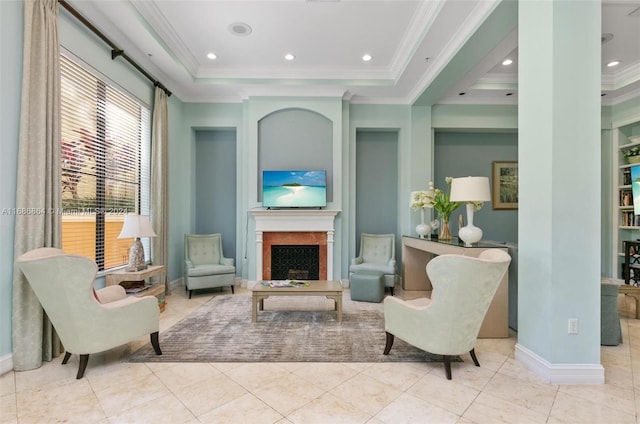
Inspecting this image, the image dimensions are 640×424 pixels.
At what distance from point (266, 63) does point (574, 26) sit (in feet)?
12.0

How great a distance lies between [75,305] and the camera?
7.03ft

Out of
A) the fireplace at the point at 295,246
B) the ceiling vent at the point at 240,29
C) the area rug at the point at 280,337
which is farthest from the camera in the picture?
the fireplace at the point at 295,246

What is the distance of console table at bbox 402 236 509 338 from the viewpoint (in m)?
3.01

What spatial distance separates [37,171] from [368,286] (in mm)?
3687

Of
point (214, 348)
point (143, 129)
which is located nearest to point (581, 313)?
point (214, 348)

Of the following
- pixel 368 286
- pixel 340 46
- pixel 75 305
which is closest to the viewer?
pixel 75 305

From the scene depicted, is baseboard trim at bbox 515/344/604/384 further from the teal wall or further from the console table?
the teal wall

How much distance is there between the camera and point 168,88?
189 inches

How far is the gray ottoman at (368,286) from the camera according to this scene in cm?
419

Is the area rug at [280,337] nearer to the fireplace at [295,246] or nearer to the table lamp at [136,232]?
the table lamp at [136,232]

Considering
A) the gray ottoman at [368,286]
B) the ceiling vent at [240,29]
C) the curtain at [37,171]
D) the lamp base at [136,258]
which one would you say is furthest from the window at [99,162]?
the gray ottoman at [368,286]

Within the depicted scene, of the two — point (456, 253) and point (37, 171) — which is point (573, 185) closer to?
point (456, 253)

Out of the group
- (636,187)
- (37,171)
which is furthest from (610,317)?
(37,171)

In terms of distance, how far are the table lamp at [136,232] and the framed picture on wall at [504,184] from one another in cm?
578
